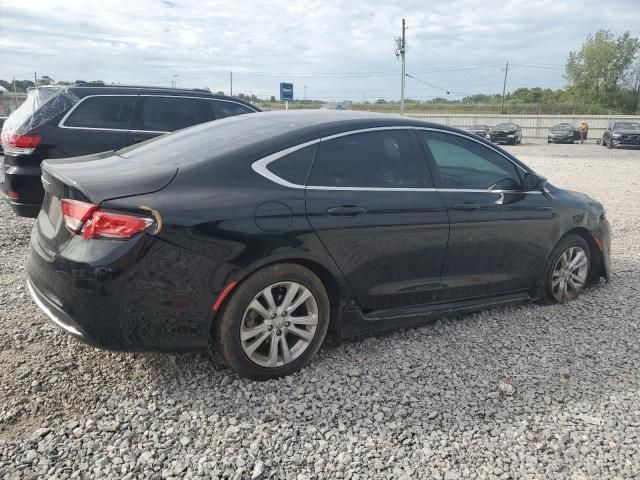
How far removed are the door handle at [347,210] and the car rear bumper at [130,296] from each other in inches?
34.7

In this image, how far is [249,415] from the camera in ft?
9.42

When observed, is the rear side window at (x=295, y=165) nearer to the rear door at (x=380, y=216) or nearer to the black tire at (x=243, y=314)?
the rear door at (x=380, y=216)

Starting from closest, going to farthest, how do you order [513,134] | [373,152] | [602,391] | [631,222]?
→ [602,391], [373,152], [631,222], [513,134]

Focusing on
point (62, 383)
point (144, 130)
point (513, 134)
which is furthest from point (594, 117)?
point (62, 383)

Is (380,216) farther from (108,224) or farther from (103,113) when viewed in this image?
(103,113)

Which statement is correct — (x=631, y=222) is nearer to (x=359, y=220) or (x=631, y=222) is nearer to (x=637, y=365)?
(x=637, y=365)

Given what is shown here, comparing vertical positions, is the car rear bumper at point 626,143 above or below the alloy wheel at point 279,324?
below

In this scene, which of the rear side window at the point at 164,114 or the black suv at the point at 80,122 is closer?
the black suv at the point at 80,122

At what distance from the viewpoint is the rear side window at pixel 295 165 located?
318cm

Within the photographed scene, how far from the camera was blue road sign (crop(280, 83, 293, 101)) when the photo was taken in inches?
1277

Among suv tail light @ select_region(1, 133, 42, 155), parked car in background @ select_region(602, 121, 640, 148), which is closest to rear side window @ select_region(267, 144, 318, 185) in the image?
suv tail light @ select_region(1, 133, 42, 155)

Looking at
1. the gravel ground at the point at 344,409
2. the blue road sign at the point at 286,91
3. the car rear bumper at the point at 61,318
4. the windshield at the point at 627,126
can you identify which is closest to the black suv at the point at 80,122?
the gravel ground at the point at 344,409

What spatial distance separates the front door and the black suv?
4.14 metres

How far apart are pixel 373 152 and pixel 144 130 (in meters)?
4.18
